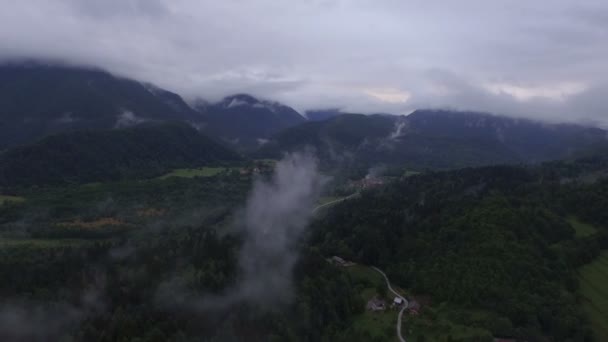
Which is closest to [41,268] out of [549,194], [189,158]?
[549,194]

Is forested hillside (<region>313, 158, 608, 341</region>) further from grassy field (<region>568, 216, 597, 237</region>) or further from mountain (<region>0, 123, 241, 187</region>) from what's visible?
mountain (<region>0, 123, 241, 187</region>)

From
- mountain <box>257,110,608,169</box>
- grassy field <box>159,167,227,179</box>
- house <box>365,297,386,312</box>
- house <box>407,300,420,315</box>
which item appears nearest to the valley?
house <box>407,300,420,315</box>

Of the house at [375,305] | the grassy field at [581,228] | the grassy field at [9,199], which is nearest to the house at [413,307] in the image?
the house at [375,305]

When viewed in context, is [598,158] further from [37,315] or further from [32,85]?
[32,85]

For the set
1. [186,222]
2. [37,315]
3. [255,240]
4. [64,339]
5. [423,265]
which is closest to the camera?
[64,339]

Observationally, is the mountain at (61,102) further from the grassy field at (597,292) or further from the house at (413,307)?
the grassy field at (597,292)

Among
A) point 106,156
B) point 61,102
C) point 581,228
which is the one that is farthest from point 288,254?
point 61,102
